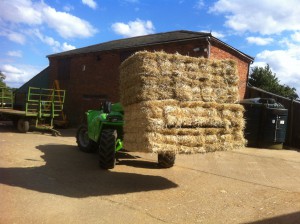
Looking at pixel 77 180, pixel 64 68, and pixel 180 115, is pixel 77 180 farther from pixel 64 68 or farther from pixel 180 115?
pixel 64 68

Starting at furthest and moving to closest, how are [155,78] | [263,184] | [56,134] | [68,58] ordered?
[68,58] < [56,134] < [263,184] < [155,78]

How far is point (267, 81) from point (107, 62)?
20.9 meters

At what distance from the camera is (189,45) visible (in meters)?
15.8

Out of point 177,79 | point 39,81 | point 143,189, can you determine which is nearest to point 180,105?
A: point 177,79

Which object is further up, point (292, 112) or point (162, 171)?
point (292, 112)

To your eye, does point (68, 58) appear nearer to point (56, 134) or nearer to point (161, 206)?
point (56, 134)

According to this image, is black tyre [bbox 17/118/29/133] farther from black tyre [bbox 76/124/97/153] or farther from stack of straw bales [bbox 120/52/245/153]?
stack of straw bales [bbox 120/52/245/153]

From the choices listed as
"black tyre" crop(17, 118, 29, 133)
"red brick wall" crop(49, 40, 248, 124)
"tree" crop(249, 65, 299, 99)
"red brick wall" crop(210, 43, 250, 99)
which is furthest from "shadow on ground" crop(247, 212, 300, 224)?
"tree" crop(249, 65, 299, 99)

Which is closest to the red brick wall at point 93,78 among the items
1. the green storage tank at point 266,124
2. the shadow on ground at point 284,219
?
the green storage tank at point 266,124

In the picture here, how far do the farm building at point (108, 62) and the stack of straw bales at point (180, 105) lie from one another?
8629 mm

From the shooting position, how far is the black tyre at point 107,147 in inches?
294

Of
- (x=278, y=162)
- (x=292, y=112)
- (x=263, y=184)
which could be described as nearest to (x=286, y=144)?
(x=292, y=112)

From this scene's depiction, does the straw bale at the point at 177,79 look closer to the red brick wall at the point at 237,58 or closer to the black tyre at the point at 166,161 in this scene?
the black tyre at the point at 166,161

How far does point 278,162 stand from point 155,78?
5911 millimetres
